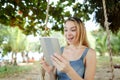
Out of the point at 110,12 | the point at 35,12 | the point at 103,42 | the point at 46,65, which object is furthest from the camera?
the point at 103,42

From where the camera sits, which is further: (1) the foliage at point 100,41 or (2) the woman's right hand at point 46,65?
(1) the foliage at point 100,41

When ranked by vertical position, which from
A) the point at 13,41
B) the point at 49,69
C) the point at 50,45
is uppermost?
the point at 50,45

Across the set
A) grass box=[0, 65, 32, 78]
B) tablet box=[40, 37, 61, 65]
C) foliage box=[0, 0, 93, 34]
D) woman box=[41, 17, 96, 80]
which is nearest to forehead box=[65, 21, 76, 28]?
woman box=[41, 17, 96, 80]

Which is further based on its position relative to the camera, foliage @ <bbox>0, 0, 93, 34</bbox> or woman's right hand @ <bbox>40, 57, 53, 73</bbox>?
foliage @ <bbox>0, 0, 93, 34</bbox>

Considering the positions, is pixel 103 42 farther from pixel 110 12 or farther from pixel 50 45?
pixel 50 45

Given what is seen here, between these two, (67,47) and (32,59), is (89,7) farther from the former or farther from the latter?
(32,59)

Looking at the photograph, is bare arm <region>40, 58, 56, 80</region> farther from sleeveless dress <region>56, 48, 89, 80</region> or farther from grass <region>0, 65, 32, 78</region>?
grass <region>0, 65, 32, 78</region>

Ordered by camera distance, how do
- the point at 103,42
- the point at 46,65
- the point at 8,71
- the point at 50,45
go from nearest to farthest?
1. the point at 50,45
2. the point at 46,65
3. the point at 8,71
4. the point at 103,42

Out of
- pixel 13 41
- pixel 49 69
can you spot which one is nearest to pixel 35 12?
pixel 49 69

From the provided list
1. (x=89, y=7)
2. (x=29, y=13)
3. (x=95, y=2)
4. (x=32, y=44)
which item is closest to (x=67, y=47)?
(x=95, y=2)

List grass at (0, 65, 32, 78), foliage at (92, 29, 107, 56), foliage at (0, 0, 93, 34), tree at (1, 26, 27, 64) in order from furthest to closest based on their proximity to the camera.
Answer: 1. foliage at (92, 29, 107, 56)
2. tree at (1, 26, 27, 64)
3. grass at (0, 65, 32, 78)
4. foliage at (0, 0, 93, 34)

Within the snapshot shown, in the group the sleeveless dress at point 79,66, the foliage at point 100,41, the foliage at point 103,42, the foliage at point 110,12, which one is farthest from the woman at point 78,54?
the foliage at point 100,41

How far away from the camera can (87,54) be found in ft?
4.15

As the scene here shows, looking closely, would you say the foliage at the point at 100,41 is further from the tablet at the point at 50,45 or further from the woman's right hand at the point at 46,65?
the tablet at the point at 50,45
